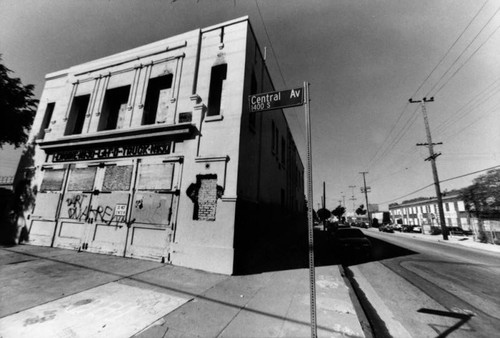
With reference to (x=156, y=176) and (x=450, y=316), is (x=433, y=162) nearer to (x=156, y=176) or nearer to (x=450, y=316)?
(x=450, y=316)

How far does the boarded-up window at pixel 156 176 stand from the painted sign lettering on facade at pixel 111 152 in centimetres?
64

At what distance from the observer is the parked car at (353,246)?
36.4 ft

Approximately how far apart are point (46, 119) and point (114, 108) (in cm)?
541

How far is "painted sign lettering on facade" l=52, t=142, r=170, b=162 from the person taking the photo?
9352 millimetres

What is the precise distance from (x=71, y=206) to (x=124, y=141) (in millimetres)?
4451

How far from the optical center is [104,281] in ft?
19.7

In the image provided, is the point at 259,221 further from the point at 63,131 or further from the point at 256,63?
the point at 63,131

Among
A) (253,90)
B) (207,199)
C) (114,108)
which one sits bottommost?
(207,199)

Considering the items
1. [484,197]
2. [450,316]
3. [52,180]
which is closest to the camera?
[450,316]

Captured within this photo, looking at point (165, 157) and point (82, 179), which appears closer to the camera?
point (165, 157)

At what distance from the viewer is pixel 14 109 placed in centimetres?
1464

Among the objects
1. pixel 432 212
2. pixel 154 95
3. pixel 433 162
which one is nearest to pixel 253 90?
pixel 154 95

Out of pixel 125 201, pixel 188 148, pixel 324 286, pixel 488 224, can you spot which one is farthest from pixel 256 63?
pixel 488 224

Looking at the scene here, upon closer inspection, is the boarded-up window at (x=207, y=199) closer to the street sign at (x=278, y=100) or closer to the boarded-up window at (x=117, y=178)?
the boarded-up window at (x=117, y=178)
